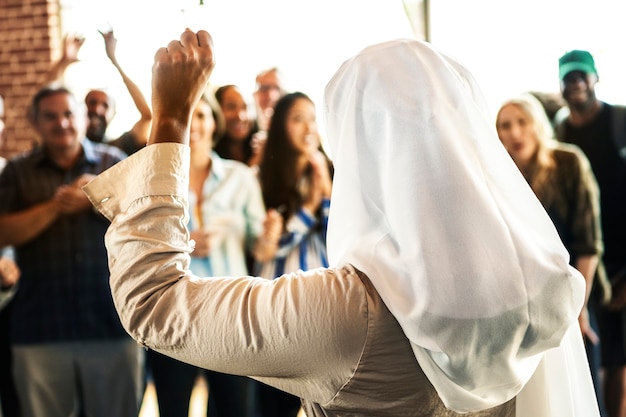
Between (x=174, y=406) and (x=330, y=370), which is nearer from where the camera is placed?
(x=330, y=370)

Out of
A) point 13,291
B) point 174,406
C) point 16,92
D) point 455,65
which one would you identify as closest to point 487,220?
point 455,65

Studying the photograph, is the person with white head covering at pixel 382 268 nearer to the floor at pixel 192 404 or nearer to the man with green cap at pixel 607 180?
the man with green cap at pixel 607 180

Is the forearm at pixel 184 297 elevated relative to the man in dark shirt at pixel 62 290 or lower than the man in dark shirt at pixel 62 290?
elevated

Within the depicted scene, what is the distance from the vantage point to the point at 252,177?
3734mm

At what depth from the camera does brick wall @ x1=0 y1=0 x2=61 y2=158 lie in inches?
231

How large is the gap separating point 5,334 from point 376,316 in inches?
120

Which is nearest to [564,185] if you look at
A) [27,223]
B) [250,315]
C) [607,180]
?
[607,180]

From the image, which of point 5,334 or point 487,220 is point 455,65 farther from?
point 5,334

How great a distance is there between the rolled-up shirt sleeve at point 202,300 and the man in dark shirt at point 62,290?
2215mm

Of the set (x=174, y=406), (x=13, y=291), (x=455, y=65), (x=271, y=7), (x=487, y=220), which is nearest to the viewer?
(x=487, y=220)

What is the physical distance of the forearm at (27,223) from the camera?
3316 mm

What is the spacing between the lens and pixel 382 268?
1.14 meters

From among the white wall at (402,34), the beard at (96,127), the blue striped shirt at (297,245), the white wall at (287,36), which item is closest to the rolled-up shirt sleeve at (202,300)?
the blue striped shirt at (297,245)

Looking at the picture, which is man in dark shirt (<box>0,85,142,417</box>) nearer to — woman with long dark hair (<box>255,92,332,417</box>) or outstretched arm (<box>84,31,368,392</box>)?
woman with long dark hair (<box>255,92,332,417</box>)
